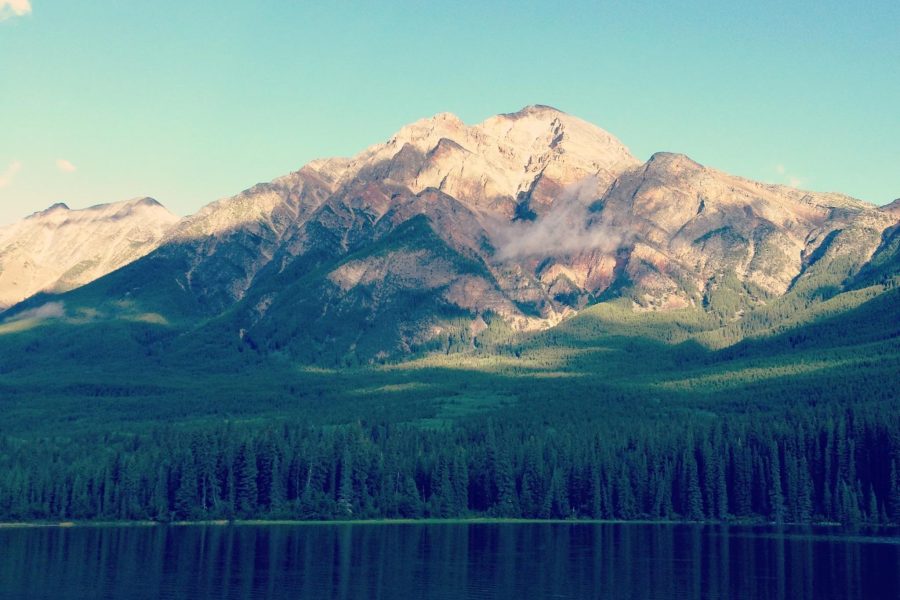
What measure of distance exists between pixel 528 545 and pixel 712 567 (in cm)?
3705

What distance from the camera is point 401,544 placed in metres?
173

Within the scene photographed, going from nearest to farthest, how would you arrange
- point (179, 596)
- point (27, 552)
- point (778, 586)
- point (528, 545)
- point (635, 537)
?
point (179, 596) < point (778, 586) < point (27, 552) < point (528, 545) < point (635, 537)

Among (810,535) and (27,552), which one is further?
(810,535)

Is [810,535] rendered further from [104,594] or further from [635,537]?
[104,594]

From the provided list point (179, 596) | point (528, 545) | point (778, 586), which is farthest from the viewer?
point (528, 545)

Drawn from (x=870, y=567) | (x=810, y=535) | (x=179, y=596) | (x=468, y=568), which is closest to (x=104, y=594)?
(x=179, y=596)

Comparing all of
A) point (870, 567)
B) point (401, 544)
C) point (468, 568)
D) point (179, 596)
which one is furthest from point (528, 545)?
point (179, 596)

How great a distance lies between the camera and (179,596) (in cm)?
11531

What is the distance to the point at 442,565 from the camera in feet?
474

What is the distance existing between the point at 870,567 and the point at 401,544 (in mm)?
67042

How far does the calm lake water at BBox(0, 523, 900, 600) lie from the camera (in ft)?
398

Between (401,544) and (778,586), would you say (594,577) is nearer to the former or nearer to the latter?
(778,586)

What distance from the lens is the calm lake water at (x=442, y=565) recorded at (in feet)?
398

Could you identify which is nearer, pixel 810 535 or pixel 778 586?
pixel 778 586
